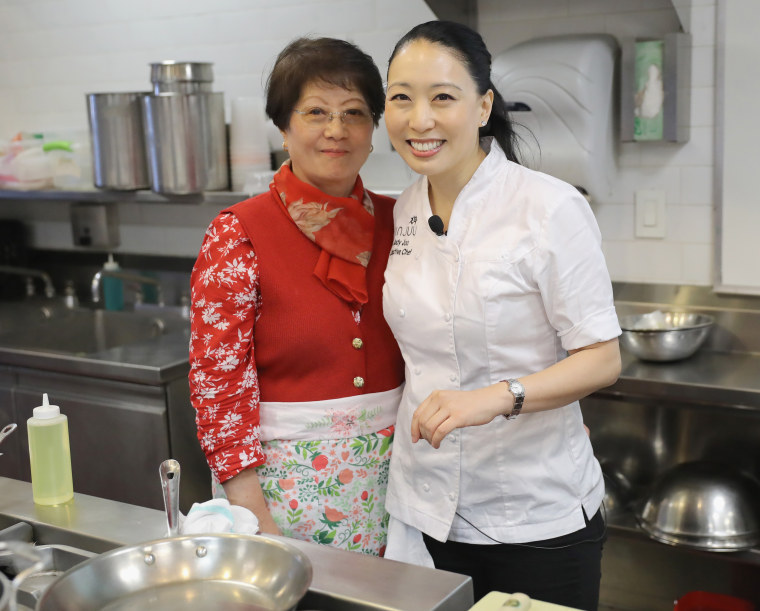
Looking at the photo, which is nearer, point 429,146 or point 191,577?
point 191,577

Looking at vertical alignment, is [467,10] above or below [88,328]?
above

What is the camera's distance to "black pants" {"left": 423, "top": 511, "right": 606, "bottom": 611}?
1687 millimetres

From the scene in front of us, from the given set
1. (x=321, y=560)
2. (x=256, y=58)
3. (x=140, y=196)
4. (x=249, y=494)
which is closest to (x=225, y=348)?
(x=249, y=494)

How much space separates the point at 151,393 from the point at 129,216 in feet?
4.12

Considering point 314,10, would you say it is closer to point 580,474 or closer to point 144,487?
point 144,487

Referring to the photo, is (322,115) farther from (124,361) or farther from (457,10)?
(124,361)

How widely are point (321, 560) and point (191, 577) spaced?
19 centimetres

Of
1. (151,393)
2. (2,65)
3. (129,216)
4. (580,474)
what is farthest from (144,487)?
(2,65)

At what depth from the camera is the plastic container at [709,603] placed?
254 cm

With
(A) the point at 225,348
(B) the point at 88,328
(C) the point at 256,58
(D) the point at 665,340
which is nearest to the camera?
(A) the point at 225,348

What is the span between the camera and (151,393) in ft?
9.68

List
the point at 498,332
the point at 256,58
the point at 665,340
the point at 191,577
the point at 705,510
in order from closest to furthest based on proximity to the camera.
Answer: the point at 191,577
the point at 498,332
the point at 705,510
the point at 665,340
the point at 256,58

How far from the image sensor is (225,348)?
5.66ft

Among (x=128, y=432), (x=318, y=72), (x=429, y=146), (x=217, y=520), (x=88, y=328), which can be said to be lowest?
(x=128, y=432)
